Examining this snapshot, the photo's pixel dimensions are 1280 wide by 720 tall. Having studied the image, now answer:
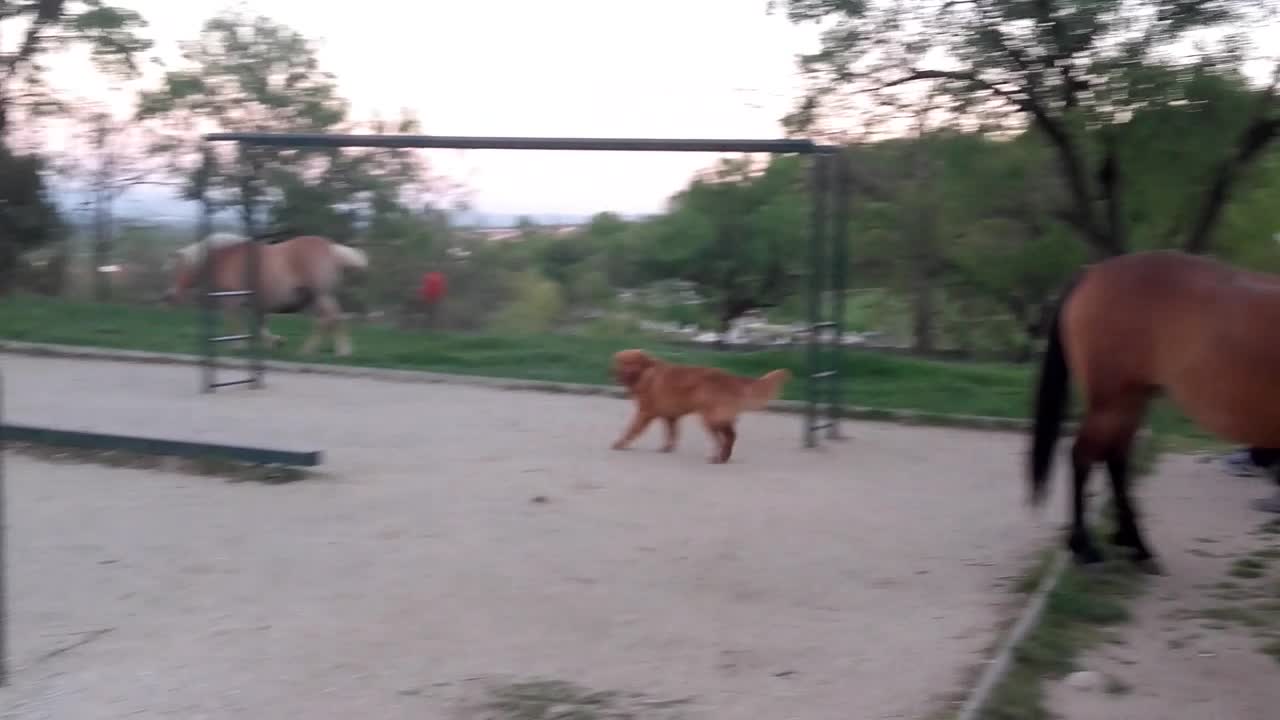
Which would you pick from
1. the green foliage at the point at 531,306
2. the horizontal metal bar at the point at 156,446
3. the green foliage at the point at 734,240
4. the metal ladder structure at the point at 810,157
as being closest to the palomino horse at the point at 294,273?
the green foliage at the point at 531,306

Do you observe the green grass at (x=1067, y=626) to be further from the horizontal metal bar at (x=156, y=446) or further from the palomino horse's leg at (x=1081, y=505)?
the horizontal metal bar at (x=156, y=446)

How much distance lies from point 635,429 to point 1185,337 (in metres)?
4.14

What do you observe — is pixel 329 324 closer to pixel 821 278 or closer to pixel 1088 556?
pixel 821 278

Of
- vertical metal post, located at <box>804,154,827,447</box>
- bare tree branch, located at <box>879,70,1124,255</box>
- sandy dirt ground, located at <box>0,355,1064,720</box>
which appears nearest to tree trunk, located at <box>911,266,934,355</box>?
bare tree branch, located at <box>879,70,1124,255</box>

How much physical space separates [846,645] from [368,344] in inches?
419

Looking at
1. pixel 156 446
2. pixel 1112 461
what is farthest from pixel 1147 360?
pixel 156 446

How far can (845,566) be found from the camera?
5.91m

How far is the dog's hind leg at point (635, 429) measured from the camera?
8676 millimetres

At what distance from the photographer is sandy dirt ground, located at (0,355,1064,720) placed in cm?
428

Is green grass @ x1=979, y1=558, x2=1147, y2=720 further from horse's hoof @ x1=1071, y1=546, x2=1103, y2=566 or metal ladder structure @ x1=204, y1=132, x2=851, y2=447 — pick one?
metal ladder structure @ x1=204, y1=132, x2=851, y2=447

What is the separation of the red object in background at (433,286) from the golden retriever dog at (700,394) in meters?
6.25

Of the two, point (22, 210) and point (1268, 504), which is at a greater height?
point (22, 210)

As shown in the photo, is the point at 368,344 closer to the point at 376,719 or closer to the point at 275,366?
the point at 275,366

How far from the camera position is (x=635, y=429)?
873 centimetres
